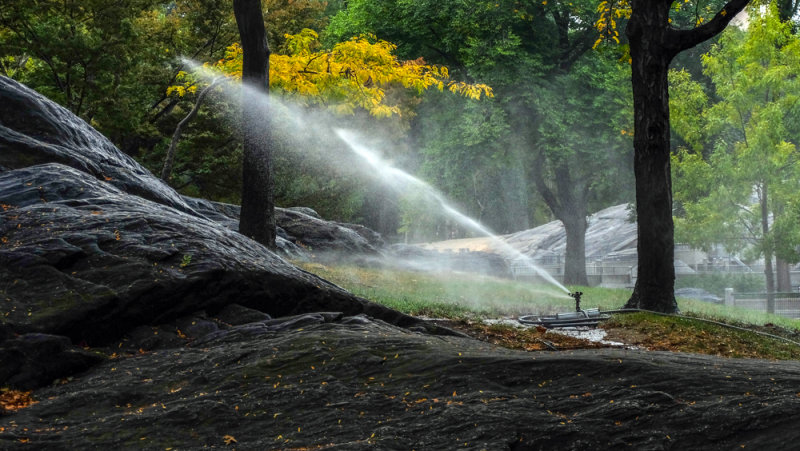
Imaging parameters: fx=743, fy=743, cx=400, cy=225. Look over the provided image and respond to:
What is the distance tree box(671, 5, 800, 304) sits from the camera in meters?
21.2

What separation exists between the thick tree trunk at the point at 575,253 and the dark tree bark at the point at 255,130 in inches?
708

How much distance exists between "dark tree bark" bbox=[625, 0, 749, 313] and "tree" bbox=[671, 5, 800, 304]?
10582 millimetres

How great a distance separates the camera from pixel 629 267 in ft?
115

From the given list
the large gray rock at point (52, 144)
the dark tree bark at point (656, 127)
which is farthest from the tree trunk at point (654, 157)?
the large gray rock at point (52, 144)

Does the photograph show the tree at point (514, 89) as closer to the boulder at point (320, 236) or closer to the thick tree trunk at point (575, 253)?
the thick tree trunk at point (575, 253)

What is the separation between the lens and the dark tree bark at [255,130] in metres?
13.7

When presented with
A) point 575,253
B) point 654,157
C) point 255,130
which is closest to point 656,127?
point 654,157

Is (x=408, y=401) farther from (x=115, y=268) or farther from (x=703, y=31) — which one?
(x=703, y=31)

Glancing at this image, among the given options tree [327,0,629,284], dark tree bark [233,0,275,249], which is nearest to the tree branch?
dark tree bark [233,0,275,249]

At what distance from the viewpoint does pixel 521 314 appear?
1353 cm

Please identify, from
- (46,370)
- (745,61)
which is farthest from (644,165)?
(745,61)

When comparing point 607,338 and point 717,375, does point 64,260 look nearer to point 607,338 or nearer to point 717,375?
point 717,375

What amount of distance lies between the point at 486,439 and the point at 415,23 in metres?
26.2

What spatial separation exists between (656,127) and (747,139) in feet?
38.7
